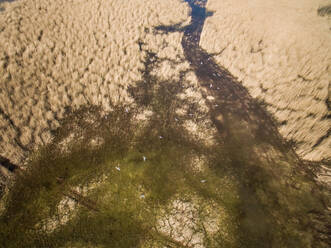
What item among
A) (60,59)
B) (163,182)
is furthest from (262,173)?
(60,59)

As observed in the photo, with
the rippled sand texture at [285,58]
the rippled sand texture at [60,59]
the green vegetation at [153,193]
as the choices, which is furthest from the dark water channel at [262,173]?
the rippled sand texture at [60,59]

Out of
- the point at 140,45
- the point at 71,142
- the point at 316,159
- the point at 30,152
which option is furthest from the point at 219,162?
the point at 140,45

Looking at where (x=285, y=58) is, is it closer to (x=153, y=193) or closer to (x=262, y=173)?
(x=262, y=173)

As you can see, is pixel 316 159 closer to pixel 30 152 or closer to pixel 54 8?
pixel 30 152

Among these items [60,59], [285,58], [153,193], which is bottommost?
[153,193]

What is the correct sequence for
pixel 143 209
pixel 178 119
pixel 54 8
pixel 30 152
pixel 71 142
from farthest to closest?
pixel 54 8 < pixel 178 119 < pixel 71 142 < pixel 30 152 < pixel 143 209

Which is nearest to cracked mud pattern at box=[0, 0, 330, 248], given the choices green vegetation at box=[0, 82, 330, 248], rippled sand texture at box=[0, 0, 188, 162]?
green vegetation at box=[0, 82, 330, 248]

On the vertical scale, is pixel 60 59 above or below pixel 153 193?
above
